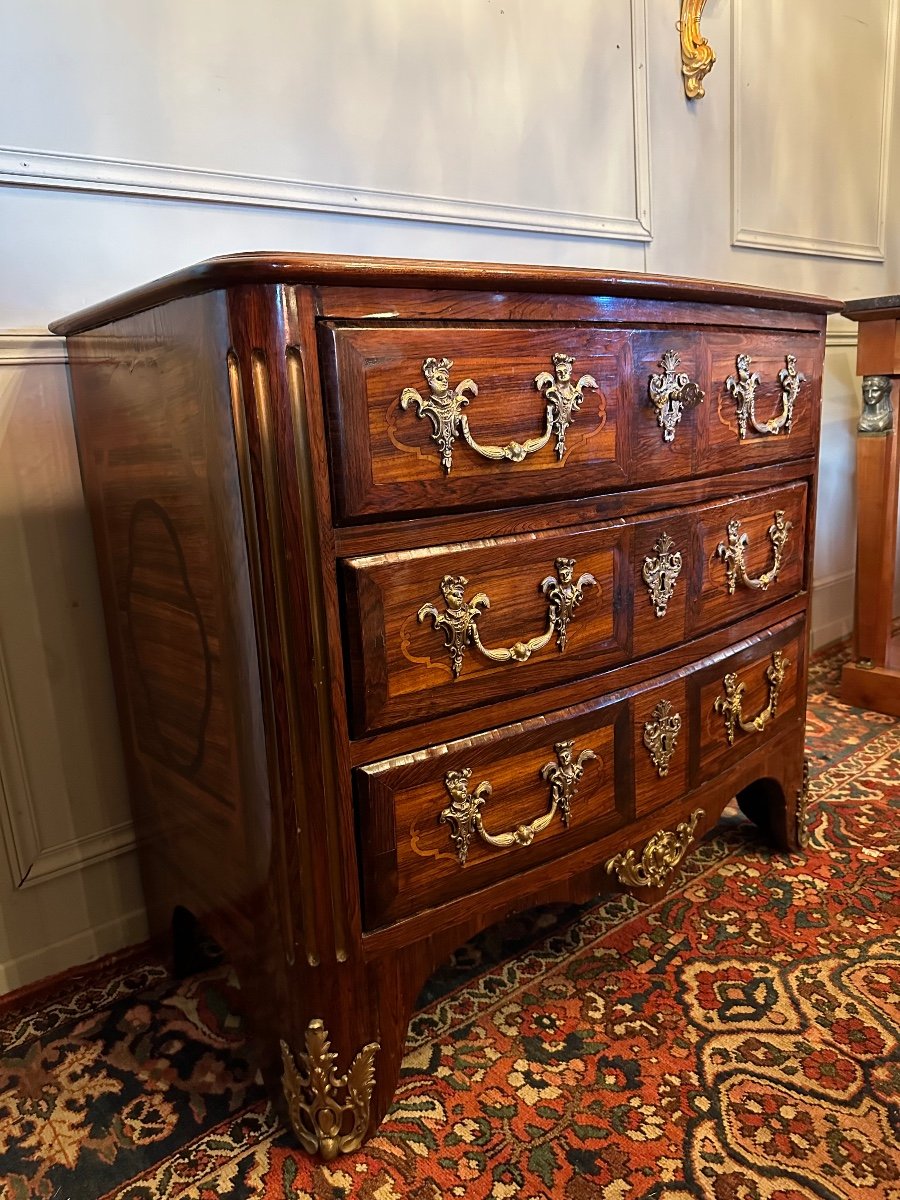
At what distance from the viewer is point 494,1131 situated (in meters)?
0.94

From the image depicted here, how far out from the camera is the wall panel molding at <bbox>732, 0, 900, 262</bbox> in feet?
6.56

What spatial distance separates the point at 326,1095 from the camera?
2.93 feet

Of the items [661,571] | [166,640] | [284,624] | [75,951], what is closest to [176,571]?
[166,640]

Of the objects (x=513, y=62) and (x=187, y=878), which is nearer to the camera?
(x=187, y=878)

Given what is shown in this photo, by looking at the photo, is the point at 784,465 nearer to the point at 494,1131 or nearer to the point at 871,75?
the point at 494,1131

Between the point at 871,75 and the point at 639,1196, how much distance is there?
2801 millimetres

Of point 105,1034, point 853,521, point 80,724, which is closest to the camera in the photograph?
point 105,1034

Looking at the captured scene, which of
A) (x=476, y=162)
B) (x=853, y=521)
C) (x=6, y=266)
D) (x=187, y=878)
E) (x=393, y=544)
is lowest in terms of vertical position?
(x=187, y=878)

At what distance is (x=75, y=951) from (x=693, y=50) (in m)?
2.13

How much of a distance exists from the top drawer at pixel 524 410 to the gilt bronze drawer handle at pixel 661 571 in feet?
0.29

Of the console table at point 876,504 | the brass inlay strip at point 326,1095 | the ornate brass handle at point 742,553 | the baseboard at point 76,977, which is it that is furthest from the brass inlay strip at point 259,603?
the console table at point 876,504

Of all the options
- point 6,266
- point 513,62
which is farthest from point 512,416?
point 513,62

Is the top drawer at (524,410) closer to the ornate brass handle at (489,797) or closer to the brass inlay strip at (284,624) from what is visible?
the brass inlay strip at (284,624)

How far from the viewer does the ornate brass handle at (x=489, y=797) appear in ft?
2.97
